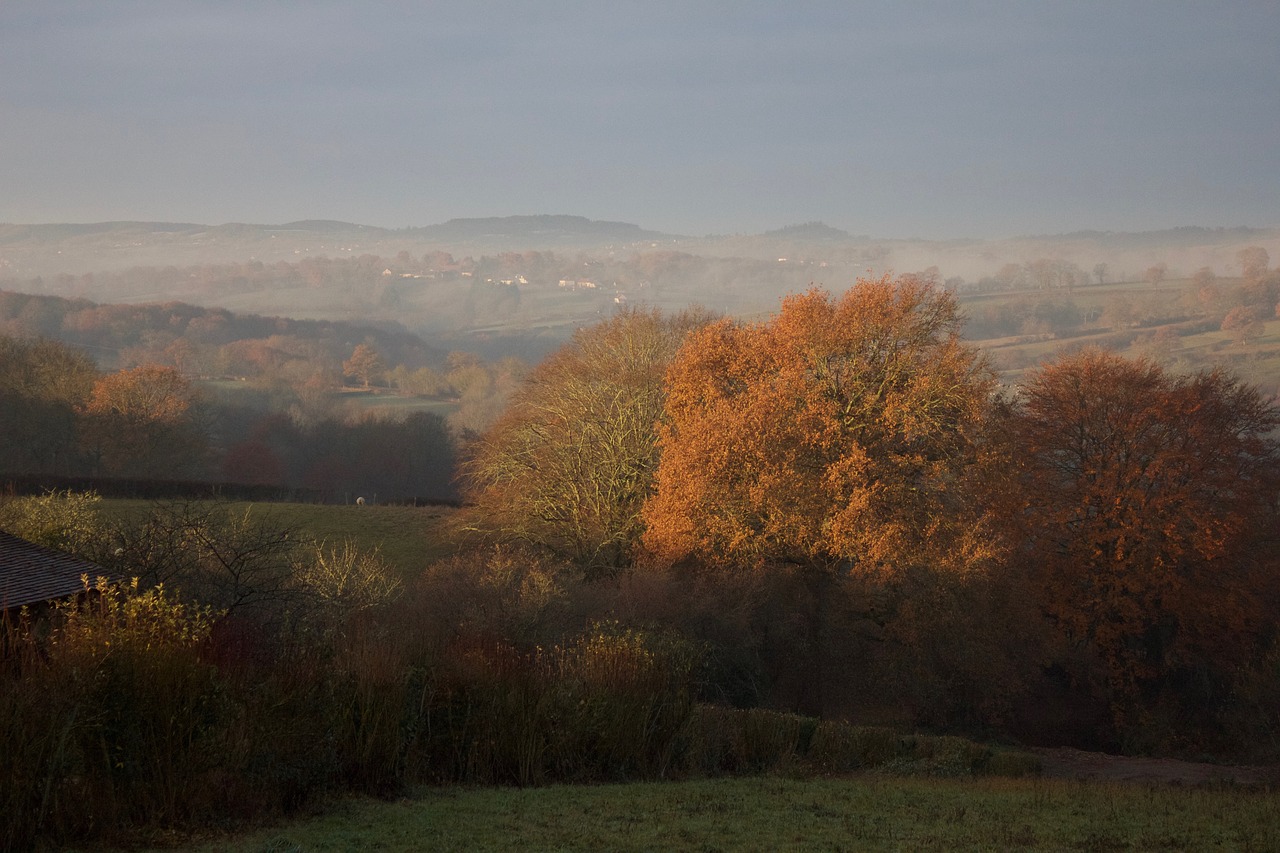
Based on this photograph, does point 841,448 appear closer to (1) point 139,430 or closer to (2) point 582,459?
(2) point 582,459

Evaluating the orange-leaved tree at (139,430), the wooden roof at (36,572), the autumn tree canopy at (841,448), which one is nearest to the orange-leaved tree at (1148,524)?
the autumn tree canopy at (841,448)

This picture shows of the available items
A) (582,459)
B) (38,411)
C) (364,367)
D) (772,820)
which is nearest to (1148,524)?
(582,459)

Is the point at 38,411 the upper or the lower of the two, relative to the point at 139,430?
upper

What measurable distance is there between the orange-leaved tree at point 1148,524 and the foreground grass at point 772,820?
65.6ft

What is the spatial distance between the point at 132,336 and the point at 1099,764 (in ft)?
459

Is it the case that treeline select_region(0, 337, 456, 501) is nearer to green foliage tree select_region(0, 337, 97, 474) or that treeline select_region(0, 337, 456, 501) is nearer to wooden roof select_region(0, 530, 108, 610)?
green foliage tree select_region(0, 337, 97, 474)

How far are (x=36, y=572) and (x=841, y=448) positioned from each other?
67.7 feet

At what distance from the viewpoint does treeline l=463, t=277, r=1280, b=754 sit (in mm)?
27578

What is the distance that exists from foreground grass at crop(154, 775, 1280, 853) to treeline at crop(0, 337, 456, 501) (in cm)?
4354

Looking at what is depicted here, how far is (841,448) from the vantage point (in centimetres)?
2975

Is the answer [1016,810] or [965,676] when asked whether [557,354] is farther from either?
[1016,810]

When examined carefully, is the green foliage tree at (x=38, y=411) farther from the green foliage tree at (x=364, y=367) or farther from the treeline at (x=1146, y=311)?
the treeline at (x=1146, y=311)

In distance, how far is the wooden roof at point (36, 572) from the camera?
1704cm

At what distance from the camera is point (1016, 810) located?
12523 mm
